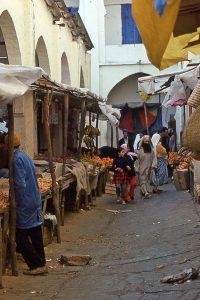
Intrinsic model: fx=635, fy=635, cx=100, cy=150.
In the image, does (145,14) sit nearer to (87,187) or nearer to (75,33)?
(87,187)

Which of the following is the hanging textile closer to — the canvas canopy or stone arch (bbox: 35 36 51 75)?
stone arch (bbox: 35 36 51 75)

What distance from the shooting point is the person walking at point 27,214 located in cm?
761

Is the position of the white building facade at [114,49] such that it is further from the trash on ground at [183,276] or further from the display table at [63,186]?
the trash on ground at [183,276]

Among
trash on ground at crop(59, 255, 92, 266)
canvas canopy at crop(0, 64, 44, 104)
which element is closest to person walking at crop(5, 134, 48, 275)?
trash on ground at crop(59, 255, 92, 266)

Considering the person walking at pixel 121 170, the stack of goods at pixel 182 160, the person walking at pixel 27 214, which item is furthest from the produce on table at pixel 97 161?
the person walking at pixel 27 214

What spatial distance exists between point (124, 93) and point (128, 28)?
2878mm

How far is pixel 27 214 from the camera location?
→ 766 cm

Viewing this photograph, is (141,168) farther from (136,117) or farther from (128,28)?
(128,28)

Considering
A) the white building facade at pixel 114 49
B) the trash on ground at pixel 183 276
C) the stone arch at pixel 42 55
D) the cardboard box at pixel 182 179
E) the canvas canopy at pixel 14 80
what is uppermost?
the white building facade at pixel 114 49

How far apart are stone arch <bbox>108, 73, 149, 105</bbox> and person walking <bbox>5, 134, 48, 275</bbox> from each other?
19.9m

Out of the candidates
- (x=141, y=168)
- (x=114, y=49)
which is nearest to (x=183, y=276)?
(x=141, y=168)

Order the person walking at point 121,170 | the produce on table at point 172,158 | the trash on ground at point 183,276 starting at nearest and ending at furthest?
the trash on ground at point 183,276 → the person walking at point 121,170 → the produce on table at point 172,158

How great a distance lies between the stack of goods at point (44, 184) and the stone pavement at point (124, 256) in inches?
34.9

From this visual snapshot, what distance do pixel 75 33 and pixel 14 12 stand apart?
26.6 feet
